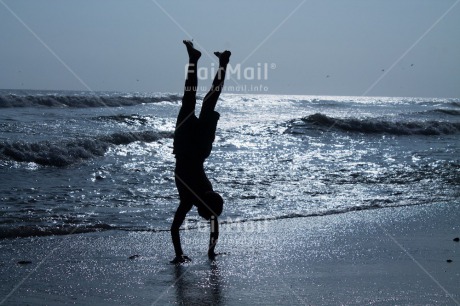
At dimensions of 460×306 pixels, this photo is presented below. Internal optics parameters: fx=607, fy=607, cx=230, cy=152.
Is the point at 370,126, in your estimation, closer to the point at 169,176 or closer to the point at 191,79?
the point at 169,176

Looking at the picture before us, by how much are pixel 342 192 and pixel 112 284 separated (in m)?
6.64

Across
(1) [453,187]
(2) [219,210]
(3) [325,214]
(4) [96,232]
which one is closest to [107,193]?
(4) [96,232]

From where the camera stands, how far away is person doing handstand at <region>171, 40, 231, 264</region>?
566 centimetres

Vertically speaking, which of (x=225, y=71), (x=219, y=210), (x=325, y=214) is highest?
(x=225, y=71)

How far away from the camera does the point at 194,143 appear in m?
5.83

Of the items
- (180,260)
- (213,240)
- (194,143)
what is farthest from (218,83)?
(180,260)

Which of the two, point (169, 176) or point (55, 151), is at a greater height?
point (55, 151)

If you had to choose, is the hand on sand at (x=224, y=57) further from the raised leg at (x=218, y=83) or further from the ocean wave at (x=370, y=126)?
the ocean wave at (x=370, y=126)

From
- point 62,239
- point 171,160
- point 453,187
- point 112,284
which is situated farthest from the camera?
point 171,160

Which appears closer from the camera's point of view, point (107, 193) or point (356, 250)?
point (356, 250)

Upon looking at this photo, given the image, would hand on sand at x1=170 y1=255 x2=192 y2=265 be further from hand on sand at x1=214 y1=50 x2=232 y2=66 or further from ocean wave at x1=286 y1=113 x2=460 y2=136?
ocean wave at x1=286 y1=113 x2=460 y2=136

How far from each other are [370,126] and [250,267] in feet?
81.9

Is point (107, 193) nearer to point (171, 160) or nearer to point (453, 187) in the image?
point (171, 160)

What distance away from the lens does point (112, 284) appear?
5031 mm
